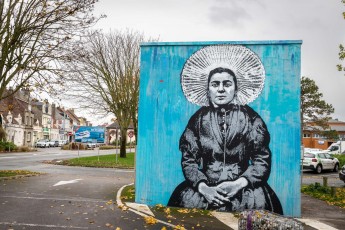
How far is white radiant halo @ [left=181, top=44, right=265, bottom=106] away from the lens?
941cm

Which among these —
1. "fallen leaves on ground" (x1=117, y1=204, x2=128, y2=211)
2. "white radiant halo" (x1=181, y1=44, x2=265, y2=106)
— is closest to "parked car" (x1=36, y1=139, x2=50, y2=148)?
"fallen leaves on ground" (x1=117, y1=204, x2=128, y2=211)

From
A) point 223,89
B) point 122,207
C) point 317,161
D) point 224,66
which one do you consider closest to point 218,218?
point 122,207

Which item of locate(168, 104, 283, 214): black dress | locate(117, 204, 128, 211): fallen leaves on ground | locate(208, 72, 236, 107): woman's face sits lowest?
locate(117, 204, 128, 211): fallen leaves on ground

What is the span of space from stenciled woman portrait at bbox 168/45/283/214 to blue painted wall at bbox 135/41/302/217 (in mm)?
184

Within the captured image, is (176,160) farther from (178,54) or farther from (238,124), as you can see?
(178,54)

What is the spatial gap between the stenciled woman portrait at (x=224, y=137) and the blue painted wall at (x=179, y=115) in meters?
A: 0.18

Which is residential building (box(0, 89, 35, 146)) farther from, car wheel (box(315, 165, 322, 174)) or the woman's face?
the woman's face

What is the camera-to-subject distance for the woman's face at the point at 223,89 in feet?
31.3

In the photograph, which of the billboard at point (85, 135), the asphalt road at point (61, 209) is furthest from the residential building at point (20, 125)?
the asphalt road at point (61, 209)

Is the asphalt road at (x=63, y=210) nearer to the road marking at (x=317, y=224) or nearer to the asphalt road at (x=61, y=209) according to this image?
the asphalt road at (x=61, y=209)

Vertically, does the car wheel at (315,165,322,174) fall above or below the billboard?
below

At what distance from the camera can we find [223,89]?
954 cm

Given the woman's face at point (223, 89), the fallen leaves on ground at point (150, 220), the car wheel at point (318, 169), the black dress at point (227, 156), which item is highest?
the woman's face at point (223, 89)

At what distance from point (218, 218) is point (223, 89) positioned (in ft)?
11.1
